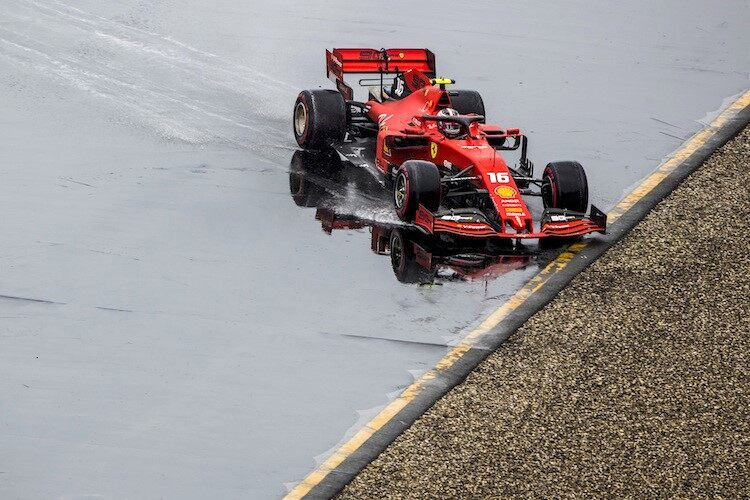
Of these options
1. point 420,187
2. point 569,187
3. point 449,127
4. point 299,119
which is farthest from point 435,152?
point 299,119

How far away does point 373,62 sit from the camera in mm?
17406

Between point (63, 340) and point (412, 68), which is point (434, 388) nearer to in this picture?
point (63, 340)

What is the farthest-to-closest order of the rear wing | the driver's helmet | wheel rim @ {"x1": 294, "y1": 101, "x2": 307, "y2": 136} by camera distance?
the rear wing < wheel rim @ {"x1": 294, "y1": 101, "x2": 307, "y2": 136} < the driver's helmet

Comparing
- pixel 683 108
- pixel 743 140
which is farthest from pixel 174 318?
pixel 683 108

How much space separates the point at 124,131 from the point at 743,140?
26.3 feet

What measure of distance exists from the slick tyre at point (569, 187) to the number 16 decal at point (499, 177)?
57 cm

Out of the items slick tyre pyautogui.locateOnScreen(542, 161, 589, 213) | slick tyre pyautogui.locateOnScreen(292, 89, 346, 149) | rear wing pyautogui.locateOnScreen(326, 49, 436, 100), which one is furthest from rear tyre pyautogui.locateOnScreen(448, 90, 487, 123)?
slick tyre pyautogui.locateOnScreen(542, 161, 589, 213)

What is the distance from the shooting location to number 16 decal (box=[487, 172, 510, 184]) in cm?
1412

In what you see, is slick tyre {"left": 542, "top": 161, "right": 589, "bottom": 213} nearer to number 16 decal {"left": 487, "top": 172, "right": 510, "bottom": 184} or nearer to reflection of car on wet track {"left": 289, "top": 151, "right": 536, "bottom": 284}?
number 16 decal {"left": 487, "top": 172, "right": 510, "bottom": 184}

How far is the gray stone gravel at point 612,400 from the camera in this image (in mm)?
9516

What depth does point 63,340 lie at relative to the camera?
1148cm

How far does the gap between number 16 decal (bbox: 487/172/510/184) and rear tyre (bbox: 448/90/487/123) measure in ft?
7.97

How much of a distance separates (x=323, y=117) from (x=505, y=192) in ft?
10.4

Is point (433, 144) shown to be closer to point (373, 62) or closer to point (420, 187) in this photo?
point (420, 187)
